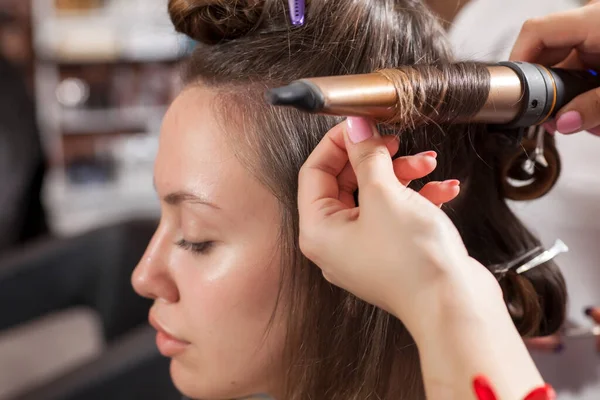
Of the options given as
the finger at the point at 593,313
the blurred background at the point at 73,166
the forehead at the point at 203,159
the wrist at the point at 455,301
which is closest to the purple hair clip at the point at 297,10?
the forehead at the point at 203,159

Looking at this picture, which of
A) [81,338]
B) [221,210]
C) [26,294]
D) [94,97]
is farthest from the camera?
[94,97]

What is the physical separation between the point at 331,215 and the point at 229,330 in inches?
10.5

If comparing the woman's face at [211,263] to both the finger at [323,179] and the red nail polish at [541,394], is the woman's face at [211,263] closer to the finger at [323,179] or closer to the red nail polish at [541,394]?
the finger at [323,179]

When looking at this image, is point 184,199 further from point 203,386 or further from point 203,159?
point 203,386

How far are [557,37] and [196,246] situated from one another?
43 cm

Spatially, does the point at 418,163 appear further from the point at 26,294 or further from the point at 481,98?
the point at 26,294

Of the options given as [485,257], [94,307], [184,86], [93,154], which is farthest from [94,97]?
[485,257]

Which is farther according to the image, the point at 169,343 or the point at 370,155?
the point at 169,343

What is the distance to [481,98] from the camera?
52 centimetres

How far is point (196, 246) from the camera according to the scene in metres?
0.70

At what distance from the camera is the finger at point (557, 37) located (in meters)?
0.63

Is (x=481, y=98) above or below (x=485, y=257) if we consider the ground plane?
above

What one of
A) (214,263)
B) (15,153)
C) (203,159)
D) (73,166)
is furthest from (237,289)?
(73,166)

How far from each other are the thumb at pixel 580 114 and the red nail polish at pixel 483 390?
294mm
